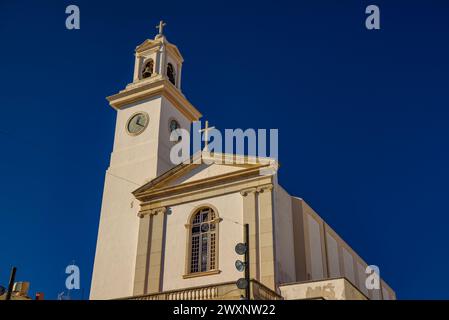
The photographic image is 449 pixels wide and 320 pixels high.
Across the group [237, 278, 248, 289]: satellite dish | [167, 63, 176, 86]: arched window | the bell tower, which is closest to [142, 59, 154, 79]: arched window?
the bell tower

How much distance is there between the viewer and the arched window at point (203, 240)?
23.2m

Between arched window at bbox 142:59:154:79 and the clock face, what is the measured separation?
8.68ft

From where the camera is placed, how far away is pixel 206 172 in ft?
82.6

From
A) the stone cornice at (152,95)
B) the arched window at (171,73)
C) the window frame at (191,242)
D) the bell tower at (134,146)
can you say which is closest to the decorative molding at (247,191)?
the window frame at (191,242)

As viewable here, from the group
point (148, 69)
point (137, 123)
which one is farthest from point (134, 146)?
point (148, 69)

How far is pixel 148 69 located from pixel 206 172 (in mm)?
8929

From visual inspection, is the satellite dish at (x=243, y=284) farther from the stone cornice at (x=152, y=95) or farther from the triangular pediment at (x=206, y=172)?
the stone cornice at (x=152, y=95)

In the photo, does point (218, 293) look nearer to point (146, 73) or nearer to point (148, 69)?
point (146, 73)

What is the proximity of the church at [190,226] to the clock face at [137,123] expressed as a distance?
0.06 metres

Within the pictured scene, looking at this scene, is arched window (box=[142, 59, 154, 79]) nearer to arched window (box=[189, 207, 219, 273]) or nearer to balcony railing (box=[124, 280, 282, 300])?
arched window (box=[189, 207, 219, 273])

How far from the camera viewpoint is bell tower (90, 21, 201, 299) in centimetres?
2558
